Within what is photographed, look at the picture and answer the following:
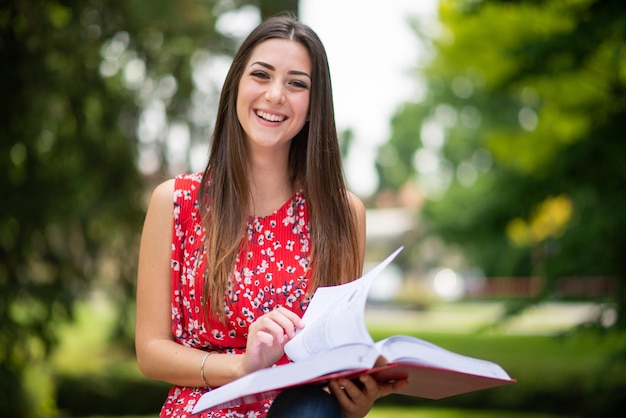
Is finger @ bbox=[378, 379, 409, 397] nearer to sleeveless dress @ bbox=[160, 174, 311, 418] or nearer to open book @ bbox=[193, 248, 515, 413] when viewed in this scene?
open book @ bbox=[193, 248, 515, 413]

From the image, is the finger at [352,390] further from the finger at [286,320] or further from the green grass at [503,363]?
the green grass at [503,363]

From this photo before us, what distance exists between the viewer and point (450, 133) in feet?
72.1

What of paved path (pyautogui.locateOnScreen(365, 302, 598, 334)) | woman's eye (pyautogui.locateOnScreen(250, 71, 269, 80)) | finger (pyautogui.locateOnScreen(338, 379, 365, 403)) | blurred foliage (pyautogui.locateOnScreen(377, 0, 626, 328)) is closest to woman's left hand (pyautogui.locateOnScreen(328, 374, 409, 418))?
finger (pyautogui.locateOnScreen(338, 379, 365, 403))

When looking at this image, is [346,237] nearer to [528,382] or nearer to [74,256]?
[74,256]

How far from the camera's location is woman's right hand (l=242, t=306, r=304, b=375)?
5.98ft

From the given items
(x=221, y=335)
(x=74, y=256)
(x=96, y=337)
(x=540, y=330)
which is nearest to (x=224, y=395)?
(x=221, y=335)

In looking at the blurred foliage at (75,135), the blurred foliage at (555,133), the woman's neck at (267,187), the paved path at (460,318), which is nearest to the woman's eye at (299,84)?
the woman's neck at (267,187)

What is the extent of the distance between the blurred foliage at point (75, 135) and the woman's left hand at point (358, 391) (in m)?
5.27

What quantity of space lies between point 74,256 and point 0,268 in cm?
85

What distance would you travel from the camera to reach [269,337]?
1812 millimetres

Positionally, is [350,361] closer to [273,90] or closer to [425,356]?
[425,356]

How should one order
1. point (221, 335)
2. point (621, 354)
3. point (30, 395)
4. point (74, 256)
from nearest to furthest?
point (221, 335) < point (621, 354) < point (30, 395) < point (74, 256)

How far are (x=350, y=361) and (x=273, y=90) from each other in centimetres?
85

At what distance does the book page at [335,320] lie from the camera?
5.42 feet
